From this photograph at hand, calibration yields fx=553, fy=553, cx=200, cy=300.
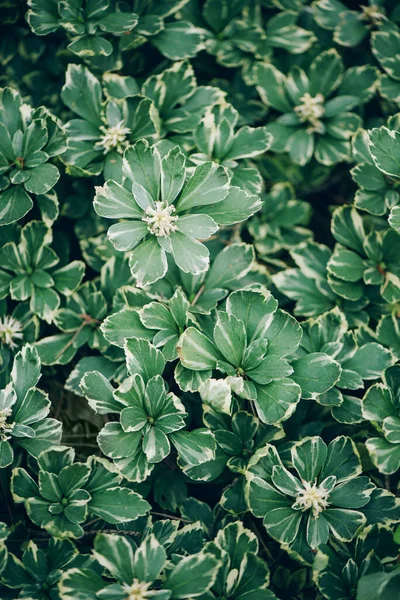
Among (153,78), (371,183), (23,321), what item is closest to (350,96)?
(371,183)

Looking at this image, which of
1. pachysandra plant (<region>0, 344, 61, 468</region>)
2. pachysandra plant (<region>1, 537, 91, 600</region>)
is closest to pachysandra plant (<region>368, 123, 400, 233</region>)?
pachysandra plant (<region>0, 344, 61, 468</region>)

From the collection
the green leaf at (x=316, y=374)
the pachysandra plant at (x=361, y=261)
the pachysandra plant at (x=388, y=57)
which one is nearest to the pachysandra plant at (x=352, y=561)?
the green leaf at (x=316, y=374)

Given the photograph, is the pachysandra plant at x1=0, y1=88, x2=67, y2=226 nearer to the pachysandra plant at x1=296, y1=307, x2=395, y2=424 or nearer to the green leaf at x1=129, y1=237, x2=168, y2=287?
the green leaf at x1=129, y1=237, x2=168, y2=287

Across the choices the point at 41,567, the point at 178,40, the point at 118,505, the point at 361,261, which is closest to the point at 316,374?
the point at 361,261

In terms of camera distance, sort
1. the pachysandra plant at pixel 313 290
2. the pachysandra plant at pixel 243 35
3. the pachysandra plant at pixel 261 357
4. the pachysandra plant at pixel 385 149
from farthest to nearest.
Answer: the pachysandra plant at pixel 243 35
the pachysandra plant at pixel 313 290
the pachysandra plant at pixel 385 149
the pachysandra plant at pixel 261 357

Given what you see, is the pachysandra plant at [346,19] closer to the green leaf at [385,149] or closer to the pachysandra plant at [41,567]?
the green leaf at [385,149]

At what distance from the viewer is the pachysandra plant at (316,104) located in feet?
6.39

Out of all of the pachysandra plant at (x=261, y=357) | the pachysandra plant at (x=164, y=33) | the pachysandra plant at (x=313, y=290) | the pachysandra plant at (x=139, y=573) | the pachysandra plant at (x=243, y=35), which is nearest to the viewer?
the pachysandra plant at (x=139, y=573)

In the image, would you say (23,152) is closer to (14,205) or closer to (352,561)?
(14,205)

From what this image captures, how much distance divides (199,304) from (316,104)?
2.88ft

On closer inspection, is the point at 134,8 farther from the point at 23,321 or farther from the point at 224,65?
the point at 23,321

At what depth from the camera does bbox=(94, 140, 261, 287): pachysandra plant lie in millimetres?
1420

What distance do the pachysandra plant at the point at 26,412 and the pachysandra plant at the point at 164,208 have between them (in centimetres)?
42

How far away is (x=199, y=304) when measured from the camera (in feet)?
5.49
